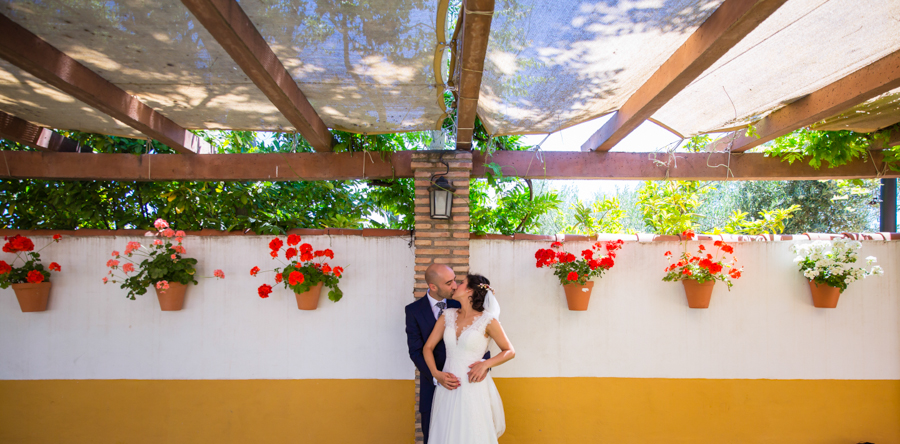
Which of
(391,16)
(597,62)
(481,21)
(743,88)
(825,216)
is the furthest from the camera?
(825,216)

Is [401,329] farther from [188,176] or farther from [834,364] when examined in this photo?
[834,364]

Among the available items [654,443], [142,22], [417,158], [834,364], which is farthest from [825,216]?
[142,22]

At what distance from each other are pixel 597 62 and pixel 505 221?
1931mm

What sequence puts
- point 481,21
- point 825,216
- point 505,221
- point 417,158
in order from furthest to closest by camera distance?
point 825,216, point 505,221, point 417,158, point 481,21

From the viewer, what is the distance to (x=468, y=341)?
2877mm

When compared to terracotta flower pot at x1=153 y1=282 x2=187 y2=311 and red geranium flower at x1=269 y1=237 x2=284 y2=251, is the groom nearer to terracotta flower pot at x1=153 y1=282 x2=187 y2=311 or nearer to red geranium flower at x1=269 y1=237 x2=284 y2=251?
red geranium flower at x1=269 y1=237 x2=284 y2=251

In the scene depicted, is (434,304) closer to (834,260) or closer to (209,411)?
(209,411)

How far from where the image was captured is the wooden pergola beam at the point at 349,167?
3.94 m

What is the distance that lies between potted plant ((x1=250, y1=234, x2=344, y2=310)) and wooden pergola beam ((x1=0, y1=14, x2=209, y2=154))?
3.81 ft

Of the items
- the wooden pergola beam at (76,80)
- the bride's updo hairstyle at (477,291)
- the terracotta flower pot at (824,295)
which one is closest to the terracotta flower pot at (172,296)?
the wooden pergola beam at (76,80)

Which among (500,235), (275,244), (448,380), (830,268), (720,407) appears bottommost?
(720,407)

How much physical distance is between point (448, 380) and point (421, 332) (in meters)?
0.55

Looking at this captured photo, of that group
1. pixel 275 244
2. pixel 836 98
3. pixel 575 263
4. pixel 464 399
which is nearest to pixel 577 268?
pixel 575 263

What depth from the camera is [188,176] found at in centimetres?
398
